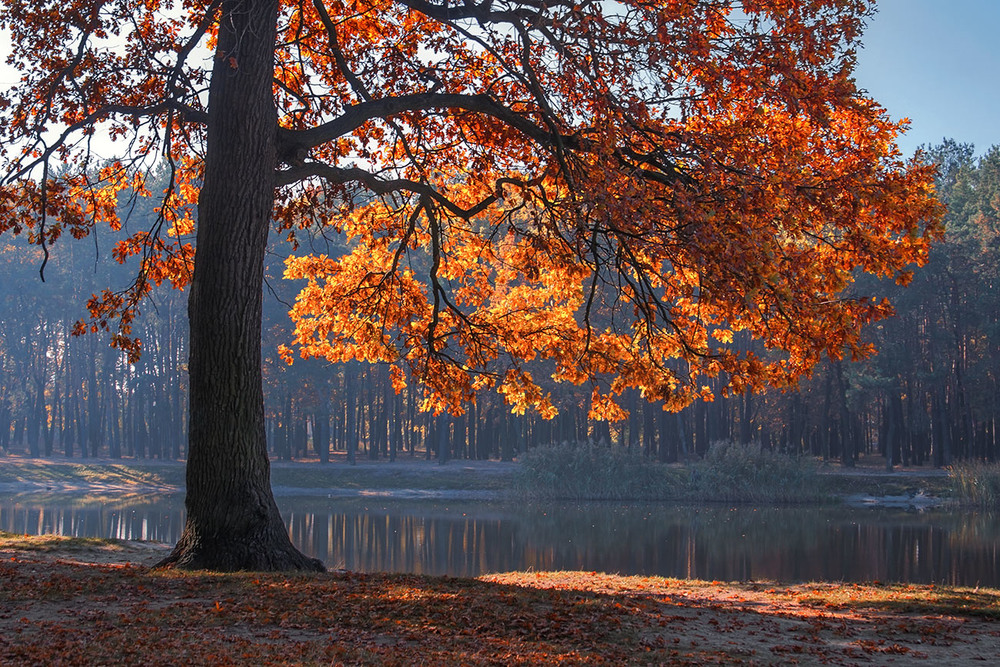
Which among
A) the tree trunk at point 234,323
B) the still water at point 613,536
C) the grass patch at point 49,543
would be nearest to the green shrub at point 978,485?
the still water at point 613,536

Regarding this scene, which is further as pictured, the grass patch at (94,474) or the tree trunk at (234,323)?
the grass patch at (94,474)

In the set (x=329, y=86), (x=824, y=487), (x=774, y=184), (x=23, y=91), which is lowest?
(x=824, y=487)

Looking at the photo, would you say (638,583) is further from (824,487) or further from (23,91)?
(824,487)

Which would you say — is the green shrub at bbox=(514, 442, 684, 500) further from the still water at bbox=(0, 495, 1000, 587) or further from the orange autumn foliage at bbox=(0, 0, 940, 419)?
the orange autumn foliage at bbox=(0, 0, 940, 419)

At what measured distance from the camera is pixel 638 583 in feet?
38.9

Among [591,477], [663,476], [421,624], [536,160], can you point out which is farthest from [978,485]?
[421,624]

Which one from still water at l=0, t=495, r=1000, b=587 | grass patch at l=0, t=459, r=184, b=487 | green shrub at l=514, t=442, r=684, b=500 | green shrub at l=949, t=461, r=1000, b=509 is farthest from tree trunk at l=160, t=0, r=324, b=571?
grass patch at l=0, t=459, r=184, b=487

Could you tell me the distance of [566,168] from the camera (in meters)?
10.2

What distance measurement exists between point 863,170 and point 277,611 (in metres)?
7.67

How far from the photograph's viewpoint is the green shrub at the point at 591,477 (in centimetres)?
4072

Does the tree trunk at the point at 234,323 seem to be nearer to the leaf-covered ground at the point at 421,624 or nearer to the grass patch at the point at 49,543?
the leaf-covered ground at the point at 421,624

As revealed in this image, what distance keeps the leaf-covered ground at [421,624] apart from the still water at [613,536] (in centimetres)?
1143

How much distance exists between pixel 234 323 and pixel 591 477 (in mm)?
32090

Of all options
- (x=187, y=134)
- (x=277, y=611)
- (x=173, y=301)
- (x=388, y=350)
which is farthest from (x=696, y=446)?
(x=277, y=611)
